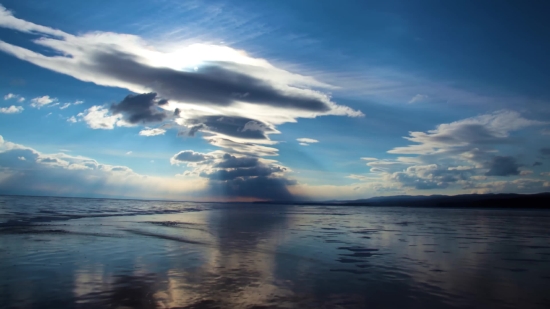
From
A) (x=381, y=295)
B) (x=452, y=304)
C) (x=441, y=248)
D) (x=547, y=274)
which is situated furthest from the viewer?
(x=441, y=248)

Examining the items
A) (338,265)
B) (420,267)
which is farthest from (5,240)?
(420,267)

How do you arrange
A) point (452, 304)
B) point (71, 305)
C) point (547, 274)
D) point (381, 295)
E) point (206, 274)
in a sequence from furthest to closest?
point (547, 274), point (206, 274), point (381, 295), point (452, 304), point (71, 305)

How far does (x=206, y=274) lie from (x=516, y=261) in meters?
19.2

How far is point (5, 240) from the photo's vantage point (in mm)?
25891

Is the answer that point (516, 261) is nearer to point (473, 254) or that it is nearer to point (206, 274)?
point (473, 254)

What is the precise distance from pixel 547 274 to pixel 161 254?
21.3m

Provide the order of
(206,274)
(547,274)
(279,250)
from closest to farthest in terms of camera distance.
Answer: (206,274) < (547,274) < (279,250)

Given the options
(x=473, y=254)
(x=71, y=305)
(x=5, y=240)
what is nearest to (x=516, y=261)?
(x=473, y=254)

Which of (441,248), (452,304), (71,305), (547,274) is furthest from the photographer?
(441,248)

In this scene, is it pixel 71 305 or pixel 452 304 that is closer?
pixel 71 305

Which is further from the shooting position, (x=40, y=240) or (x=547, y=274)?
(x=40, y=240)

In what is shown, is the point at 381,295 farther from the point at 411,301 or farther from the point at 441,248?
the point at 441,248

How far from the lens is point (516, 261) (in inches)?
910

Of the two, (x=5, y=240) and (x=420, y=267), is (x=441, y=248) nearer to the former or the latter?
(x=420, y=267)
